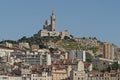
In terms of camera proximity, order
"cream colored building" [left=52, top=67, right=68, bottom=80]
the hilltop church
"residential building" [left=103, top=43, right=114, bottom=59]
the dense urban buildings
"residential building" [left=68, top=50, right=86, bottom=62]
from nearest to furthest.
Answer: the dense urban buildings → "cream colored building" [left=52, top=67, right=68, bottom=80] → "residential building" [left=68, top=50, right=86, bottom=62] → "residential building" [left=103, top=43, right=114, bottom=59] → the hilltop church

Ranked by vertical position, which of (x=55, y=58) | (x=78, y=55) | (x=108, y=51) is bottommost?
(x=55, y=58)

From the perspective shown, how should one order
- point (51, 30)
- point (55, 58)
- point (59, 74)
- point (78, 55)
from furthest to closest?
point (51, 30) → point (78, 55) → point (55, 58) → point (59, 74)

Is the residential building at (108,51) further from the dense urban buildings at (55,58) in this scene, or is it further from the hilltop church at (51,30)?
the hilltop church at (51,30)

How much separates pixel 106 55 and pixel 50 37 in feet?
40.9

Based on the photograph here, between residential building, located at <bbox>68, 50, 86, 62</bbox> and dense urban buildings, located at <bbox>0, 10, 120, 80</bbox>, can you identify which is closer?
dense urban buildings, located at <bbox>0, 10, 120, 80</bbox>

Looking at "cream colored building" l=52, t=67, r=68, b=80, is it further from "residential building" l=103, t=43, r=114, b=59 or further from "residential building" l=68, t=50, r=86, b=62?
"residential building" l=103, t=43, r=114, b=59

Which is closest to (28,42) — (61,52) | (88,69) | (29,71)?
(61,52)

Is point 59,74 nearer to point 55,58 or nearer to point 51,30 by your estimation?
point 55,58

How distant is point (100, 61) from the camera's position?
10206cm

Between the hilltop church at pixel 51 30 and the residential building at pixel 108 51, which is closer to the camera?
the residential building at pixel 108 51

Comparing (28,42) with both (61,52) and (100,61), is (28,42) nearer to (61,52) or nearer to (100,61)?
(61,52)

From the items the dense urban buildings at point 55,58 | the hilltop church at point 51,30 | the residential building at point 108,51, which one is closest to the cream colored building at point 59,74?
the dense urban buildings at point 55,58

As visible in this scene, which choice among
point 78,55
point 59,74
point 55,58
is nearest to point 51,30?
point 78,55

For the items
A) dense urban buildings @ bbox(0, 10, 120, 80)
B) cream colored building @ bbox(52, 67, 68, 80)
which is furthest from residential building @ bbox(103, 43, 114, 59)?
cream colored building @ bbox(52, 67, 68, 80)
